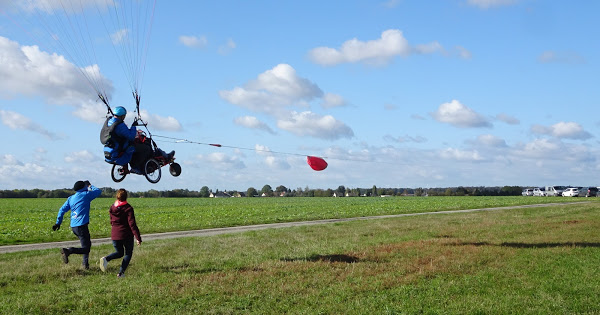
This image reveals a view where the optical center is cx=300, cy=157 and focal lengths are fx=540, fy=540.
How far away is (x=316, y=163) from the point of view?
18.9 metres

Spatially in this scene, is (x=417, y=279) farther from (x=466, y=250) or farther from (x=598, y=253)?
(x=598, y=253)

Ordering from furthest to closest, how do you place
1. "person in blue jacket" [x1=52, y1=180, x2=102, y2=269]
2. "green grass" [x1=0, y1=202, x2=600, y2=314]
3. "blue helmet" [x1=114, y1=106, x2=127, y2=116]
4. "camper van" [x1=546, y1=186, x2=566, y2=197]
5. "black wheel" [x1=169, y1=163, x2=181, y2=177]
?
"camper van" [x1=546, y1=186, x2=566, y2=197] < "black wheel" [x1=169, y1=163, x2=181, y2=177] < "person in blue jacket" [x1=52, y1=180, x2=102, y2=269] < "blue helmet" [x1=114, y1=106, x2=127, y2=116] < "green grass" [x1=0, y1=202, x2=600, y2=314]

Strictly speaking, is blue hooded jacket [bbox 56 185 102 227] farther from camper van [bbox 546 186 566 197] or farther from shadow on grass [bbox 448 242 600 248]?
camper van [bbox 546 186 566 197]

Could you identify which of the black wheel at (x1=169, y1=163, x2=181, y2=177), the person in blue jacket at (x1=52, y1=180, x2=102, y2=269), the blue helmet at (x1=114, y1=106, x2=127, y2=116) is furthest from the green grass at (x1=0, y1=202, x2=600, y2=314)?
the blue helmet at (x1=114, y1=106, x2=127, y2=116)

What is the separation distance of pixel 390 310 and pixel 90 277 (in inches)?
336

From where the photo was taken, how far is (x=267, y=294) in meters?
12.7

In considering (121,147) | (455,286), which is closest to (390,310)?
(455,286)

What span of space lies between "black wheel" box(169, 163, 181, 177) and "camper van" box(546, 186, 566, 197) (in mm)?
96657

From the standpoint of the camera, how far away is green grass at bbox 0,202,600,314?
11797 millimetres

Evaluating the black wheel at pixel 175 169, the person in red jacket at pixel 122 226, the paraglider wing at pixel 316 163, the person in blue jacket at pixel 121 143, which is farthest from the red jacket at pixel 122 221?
the paraglider wing at pixel 316 163

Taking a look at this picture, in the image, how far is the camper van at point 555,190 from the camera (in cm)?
9906

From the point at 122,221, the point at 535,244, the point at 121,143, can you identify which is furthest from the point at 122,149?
the point at 535,244

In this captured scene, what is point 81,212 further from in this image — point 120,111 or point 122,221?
point 120,111

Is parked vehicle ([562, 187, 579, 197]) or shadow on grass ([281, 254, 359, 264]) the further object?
parked vehicle ([562, 187, 579, 197])
